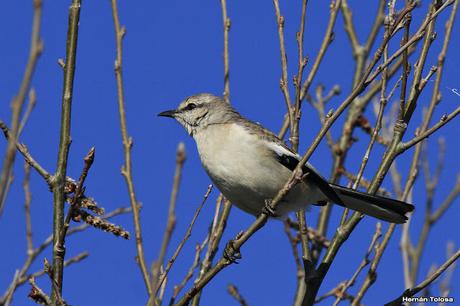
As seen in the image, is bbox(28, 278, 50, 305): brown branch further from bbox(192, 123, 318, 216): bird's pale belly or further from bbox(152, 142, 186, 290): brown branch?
bbox(192, 123, 318, 216): bird's pale belly

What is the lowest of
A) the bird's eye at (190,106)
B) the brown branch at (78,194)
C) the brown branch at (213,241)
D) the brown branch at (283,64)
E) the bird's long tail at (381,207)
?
the brown branch at (78,194)

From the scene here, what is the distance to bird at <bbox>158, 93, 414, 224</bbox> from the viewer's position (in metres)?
4.80

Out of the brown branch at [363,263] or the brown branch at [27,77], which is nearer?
the brown branch at [27,77]

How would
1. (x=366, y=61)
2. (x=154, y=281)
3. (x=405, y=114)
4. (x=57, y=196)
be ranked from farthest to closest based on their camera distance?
(x=366, y=61)
(x=405, y=114)
(x=57, y=196)
(x=154, y=281)

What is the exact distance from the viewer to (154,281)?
2010 mm

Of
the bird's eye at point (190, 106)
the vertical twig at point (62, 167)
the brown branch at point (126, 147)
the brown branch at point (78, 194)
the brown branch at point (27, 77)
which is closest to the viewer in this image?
the brown branch at point (27, 77)

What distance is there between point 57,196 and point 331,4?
2.83 meters

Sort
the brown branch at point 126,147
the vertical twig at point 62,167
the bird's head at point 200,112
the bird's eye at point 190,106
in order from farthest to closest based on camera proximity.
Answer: the bird's eye at point 190,106, the bird's head at point 200,112, the brown branch at point 126,147, the vertical twig at point 62,167

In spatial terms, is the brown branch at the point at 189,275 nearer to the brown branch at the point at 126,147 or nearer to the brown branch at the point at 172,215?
the brown branch at the point at 126,147

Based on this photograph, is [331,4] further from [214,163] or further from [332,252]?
[332,252]

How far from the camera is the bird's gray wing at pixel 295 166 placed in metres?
4.86

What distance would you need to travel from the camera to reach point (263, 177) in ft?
15.9

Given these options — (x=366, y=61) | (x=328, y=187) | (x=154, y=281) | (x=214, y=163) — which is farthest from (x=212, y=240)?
(x=366, y=61)

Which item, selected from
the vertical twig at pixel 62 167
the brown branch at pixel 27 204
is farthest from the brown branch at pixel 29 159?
the brown branch at pixel 27 204
